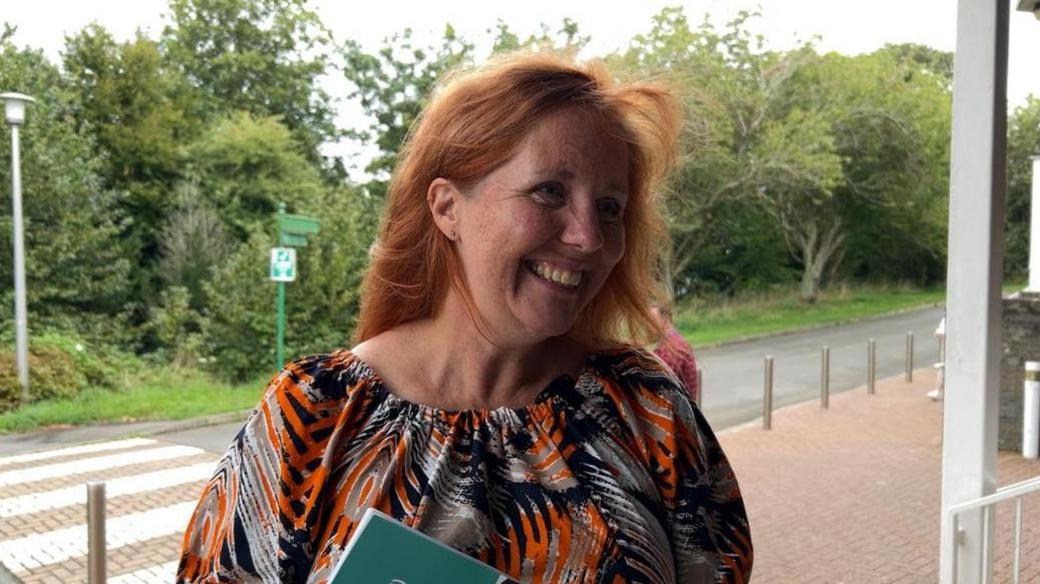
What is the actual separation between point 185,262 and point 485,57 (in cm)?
1851

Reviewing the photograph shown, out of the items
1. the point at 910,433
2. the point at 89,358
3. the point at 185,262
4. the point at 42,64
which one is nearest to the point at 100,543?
the point at 910,433

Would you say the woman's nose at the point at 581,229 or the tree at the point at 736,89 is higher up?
the tree at the point at 736,89

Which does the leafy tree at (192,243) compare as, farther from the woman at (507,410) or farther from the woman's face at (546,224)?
the woman's face at (546,224)

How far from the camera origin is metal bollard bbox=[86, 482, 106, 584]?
3.64 meters

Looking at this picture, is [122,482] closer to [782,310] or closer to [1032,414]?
[1032,414]

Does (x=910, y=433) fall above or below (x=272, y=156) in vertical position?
below

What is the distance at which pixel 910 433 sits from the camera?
374 inches

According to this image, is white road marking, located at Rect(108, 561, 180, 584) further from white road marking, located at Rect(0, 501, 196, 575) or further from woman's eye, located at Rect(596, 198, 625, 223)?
woman's eye, located at Rect(596, 198, 625, 223)

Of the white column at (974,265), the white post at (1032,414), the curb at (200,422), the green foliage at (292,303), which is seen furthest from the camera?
the green foliage at (292,303)

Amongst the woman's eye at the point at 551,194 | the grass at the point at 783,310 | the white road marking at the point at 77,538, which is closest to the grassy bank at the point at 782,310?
the grass at the point at 783,310

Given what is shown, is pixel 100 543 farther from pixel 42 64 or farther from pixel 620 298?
pixel 42 64

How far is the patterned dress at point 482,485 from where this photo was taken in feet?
4.17

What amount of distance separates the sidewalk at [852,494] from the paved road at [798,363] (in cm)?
84

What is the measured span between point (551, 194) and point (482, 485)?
473 millimetres
